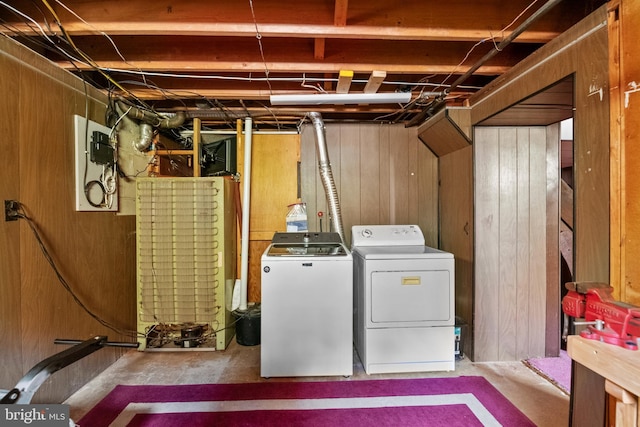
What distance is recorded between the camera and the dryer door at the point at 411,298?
6.93 ft

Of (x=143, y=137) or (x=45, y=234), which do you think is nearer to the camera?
(x=45, y=234)

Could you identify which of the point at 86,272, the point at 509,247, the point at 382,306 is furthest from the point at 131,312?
the point at 509,247

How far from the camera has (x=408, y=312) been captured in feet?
6.96

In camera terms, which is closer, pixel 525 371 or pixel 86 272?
pixel 86 272

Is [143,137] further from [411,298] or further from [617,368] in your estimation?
[617,368]

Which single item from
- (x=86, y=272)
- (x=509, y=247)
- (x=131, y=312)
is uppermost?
(x=509, y=247)

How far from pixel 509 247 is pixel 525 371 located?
38.2 inches

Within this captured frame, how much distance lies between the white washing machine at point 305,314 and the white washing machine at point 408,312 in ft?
0.59

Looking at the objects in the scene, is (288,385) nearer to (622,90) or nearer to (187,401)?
(187,401)

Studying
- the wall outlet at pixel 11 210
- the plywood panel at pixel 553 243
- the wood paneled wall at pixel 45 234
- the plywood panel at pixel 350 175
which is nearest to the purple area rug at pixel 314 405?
the wood paneled wall at pixel 45 234

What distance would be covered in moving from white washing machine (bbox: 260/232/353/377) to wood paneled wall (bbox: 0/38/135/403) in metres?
1.28

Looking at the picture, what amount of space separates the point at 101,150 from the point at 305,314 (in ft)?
6.51

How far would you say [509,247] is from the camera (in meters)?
2.34

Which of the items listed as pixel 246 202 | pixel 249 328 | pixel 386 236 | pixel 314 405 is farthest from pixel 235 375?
pixel 386 236
